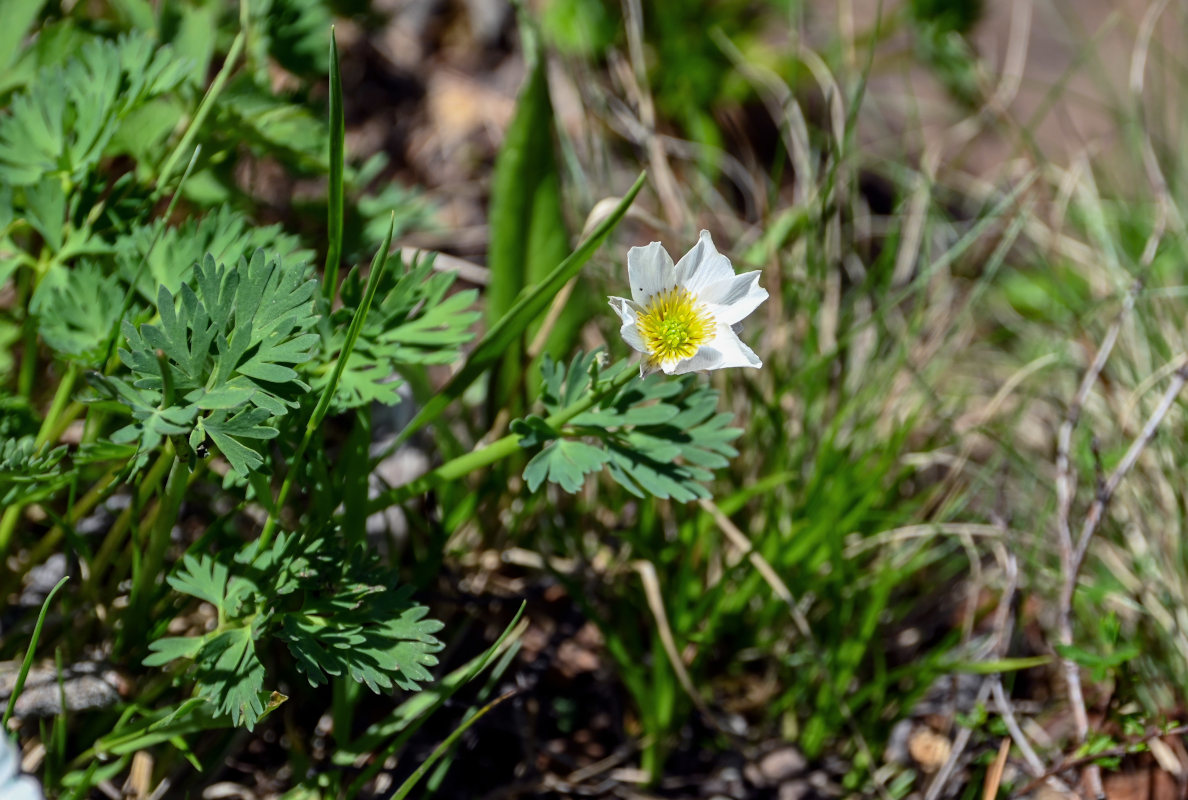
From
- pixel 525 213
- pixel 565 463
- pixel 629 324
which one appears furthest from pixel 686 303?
pixel 525 213

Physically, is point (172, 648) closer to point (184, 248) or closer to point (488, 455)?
point (488, 455)

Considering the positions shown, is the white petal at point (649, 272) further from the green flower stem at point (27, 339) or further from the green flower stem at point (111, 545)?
the green flower stem at point (27, 339)

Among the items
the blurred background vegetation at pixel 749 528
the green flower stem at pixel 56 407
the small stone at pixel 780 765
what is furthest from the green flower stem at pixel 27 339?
the small stone at pixel 780 765

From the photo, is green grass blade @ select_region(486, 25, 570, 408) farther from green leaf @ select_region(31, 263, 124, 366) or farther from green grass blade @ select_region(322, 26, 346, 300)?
green leaf @ select_region(31, 263, 124, 366)

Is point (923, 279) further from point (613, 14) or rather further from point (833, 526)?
point (613, 14)

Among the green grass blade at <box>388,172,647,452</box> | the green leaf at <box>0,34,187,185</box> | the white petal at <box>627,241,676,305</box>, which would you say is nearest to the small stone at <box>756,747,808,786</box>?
the green grass blade at <box>388,172,647,452</box>

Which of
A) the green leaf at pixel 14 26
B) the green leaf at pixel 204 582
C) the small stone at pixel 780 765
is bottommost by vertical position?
the small stone at pixel 780 765

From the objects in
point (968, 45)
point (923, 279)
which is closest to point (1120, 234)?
point (968, 45)
